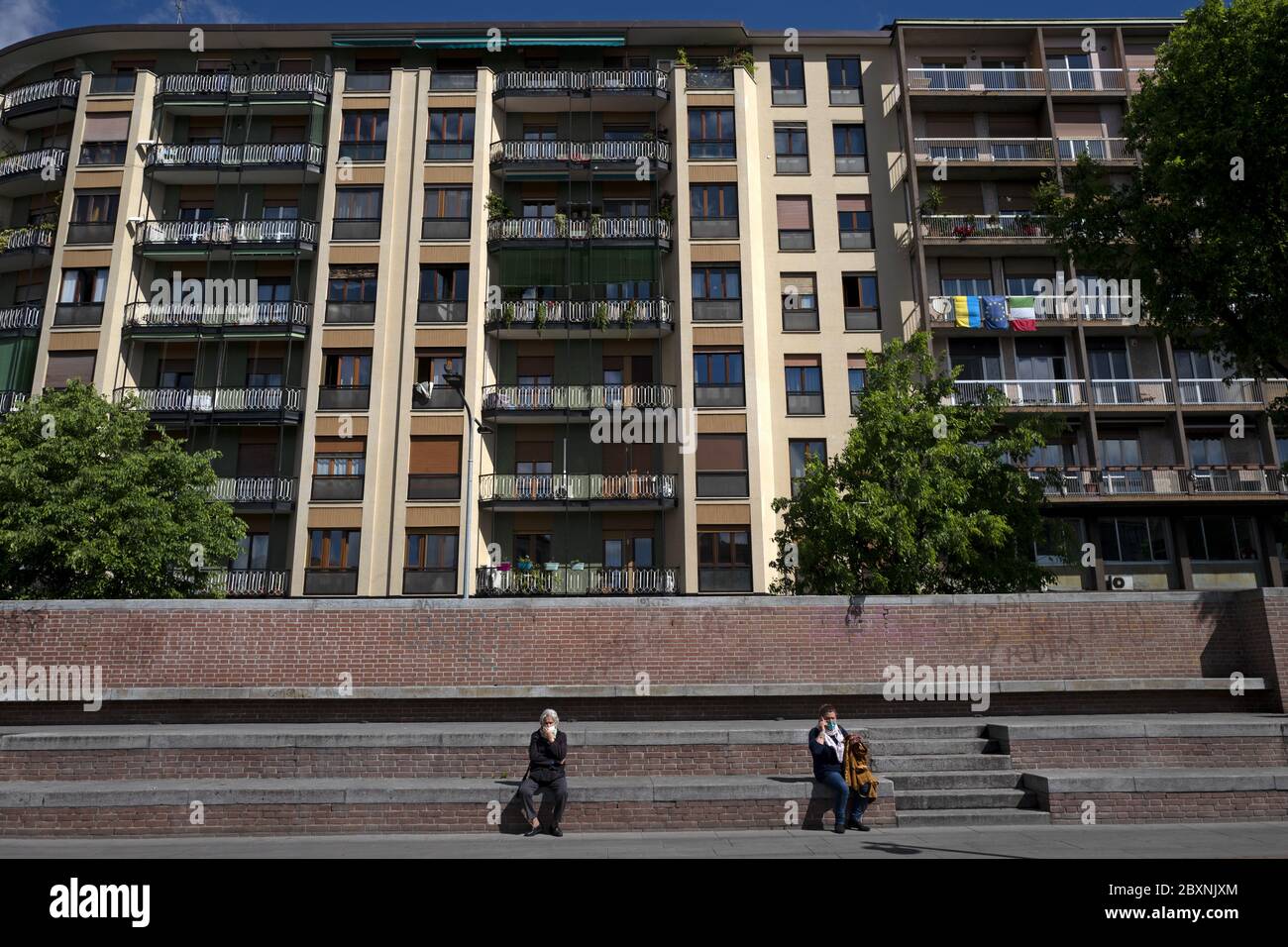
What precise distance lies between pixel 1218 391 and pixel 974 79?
48.7 ft

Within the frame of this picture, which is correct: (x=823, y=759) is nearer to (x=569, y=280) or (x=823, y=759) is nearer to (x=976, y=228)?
(x=569, y=280)

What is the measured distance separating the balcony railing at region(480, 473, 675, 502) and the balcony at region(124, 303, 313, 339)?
355 inches

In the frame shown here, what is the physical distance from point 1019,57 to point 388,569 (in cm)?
3119

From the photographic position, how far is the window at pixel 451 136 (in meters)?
31.7

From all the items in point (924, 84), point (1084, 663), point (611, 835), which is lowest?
point (611, 835)

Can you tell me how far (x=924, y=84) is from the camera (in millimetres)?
32719

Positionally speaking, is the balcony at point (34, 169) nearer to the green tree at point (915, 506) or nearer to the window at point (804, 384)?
the window at point (804, 384)

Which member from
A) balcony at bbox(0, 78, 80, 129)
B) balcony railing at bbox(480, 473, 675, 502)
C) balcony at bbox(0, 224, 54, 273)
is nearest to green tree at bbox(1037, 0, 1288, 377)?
balcony railing at bbox(480, 473, 675, 502)

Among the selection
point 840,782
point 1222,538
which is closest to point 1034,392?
point 1222,538

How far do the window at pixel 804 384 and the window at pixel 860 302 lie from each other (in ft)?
6.35

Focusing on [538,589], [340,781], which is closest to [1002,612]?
[340,781]

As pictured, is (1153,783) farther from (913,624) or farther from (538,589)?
(538,589)

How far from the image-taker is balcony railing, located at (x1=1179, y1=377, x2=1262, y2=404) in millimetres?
30047

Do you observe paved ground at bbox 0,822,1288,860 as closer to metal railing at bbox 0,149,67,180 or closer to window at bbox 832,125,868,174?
window at bbox 832,125,868,174
